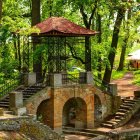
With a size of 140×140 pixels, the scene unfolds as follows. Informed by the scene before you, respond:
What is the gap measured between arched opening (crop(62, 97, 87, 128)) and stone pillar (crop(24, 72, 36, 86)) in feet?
10.5

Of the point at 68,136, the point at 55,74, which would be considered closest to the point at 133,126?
the point at 68,136

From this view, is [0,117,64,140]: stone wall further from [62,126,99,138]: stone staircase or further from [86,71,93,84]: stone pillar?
[86,71,93,84]: stone pillar

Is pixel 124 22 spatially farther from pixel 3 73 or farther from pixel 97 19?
pixel 3 73

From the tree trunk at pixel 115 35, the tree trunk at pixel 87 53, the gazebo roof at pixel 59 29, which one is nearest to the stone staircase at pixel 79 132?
the tree trunk at pixel 87 53

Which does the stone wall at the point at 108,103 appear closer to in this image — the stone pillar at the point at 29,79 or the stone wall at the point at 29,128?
the stone pillar at the point at 29,79

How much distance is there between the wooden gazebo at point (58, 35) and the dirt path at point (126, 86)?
25.3 ft

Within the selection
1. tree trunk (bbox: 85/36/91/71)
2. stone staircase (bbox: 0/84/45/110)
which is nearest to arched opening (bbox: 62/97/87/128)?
tree trunk (bbox: 85/36/91/71)

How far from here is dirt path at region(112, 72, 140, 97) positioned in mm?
35306

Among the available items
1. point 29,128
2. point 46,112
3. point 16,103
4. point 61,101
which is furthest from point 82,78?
point 29,128

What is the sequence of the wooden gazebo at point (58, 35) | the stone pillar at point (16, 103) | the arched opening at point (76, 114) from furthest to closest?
the arched opening at point (76, 114) → the wooden gazebo at point (58, 35) → the stone pillar at point (16, 103)

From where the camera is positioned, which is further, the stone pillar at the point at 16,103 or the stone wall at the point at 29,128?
the stone pillar at the point at 16,103

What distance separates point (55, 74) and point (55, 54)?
3201mm

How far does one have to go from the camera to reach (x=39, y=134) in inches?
850

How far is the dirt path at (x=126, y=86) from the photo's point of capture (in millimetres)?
35306
